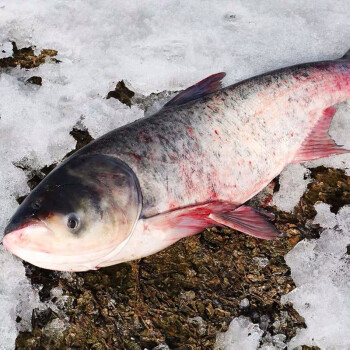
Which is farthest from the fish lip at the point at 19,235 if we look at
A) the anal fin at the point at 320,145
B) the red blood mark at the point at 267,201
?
the anal fin at the point at 320,145

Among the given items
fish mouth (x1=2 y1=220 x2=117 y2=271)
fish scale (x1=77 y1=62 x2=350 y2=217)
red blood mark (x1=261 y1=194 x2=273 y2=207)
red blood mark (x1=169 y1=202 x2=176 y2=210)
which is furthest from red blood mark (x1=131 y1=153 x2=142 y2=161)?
red blood mark (x1=261 y1=194 x2=273 y2=207)

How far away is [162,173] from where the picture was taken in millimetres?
3064

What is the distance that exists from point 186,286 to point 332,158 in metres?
1.60

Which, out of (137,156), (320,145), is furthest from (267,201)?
(137,156)

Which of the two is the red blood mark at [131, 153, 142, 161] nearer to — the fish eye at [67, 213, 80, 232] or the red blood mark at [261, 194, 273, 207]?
the fish eye at [67, 213, 80, 232]

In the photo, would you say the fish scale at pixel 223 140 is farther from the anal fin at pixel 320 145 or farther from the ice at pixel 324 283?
the ice at pixel 324 283

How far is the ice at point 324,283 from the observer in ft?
10.7

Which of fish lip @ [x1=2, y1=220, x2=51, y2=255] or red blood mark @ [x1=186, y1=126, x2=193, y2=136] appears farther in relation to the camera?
red blood mark @ [x1=186, y1=126, x2=193, y2=136]

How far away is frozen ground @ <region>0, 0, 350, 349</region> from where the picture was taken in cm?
391

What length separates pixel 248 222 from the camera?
3236 mm

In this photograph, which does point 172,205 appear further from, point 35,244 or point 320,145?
point 320,145

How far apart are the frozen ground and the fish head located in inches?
39.9

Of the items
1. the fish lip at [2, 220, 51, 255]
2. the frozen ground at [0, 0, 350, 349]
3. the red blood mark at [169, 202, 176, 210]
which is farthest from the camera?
the frozen ground at [0, 0, 350, 349]

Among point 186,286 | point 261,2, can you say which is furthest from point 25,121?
point 261,2
